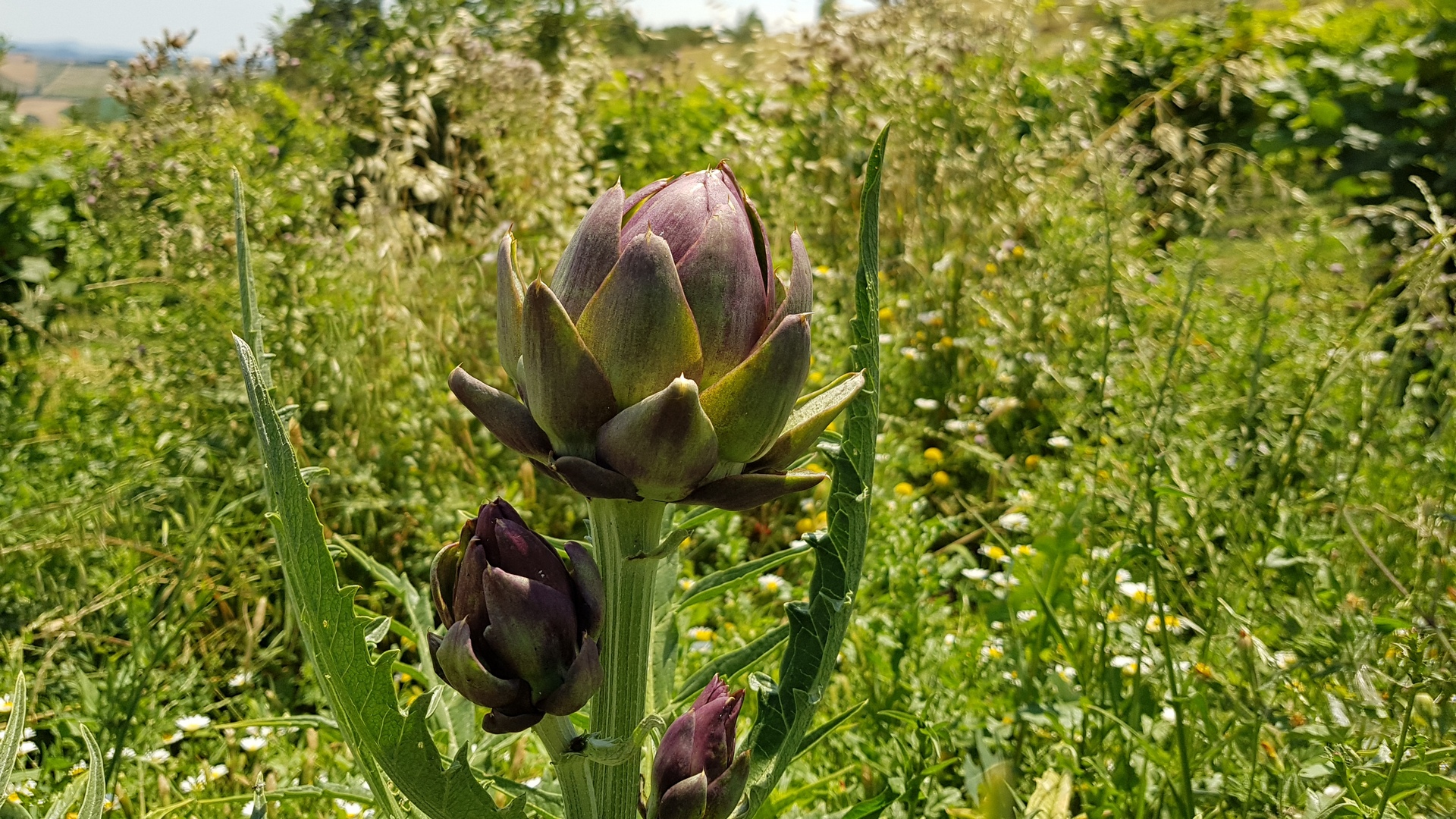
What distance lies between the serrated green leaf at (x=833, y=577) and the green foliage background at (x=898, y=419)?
0.64ft

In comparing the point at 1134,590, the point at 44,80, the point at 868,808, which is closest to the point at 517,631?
the point at 868,808

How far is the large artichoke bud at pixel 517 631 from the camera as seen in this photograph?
56 centimetres

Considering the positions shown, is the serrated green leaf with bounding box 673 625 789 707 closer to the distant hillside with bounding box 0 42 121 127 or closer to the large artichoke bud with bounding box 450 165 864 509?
the large artichoke bud with bounding box 450 165 864 509

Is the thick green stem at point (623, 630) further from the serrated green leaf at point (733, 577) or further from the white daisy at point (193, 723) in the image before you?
the white daisy at point (193, 723)

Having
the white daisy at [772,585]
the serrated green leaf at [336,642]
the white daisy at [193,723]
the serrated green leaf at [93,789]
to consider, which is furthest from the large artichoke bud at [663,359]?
the white daisy at [772,585]

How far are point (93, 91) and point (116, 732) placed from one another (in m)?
3.49

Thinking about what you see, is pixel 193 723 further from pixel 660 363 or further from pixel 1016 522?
pixel 1016 522

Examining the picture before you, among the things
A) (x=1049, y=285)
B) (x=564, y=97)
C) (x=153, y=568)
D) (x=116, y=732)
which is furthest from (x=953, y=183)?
(x=116, y=732)

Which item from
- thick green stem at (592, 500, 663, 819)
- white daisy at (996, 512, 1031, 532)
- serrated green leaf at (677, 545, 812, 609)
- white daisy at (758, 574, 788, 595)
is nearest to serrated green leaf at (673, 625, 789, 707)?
serrated green leaf at (677, 545, 812, 609)

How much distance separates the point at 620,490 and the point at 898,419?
2.10 meters

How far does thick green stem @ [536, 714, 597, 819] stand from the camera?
60 cm

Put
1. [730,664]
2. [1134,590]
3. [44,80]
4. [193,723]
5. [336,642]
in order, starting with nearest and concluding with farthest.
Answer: [336,642] < [730,664] < [193,723] < [1134,590] < [44,80]

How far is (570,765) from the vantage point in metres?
0.62

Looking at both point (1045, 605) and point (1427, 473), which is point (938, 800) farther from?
point (1427, 473)
